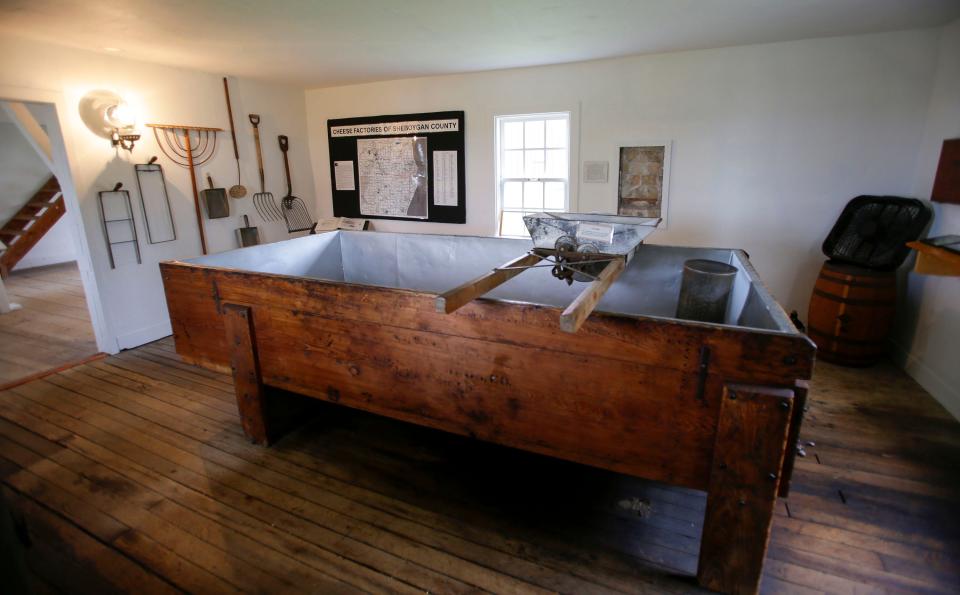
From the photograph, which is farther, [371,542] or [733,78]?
[733,78]

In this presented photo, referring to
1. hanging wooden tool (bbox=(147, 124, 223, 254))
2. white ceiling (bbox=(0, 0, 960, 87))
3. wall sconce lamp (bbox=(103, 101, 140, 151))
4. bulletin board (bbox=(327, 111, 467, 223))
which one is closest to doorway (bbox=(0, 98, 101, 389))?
wall sconce lamp (bbox=(103, 101, 140, 151))

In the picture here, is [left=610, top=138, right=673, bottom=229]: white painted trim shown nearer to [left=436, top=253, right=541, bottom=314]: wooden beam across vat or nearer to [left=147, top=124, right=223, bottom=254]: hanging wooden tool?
[left=436, top=253, right=541, bottom=314]: wooden beam across vat

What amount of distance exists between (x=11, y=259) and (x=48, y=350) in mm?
4033

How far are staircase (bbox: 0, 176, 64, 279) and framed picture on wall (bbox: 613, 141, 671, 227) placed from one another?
24.6 feet

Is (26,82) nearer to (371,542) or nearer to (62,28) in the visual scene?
(62,28)

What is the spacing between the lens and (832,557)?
1691mm

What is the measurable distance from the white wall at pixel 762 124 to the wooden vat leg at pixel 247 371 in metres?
3.11

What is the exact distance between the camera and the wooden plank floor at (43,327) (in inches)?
139

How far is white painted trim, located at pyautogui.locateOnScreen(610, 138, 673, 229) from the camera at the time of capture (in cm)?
392

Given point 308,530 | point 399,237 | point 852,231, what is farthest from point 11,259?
point 852,231

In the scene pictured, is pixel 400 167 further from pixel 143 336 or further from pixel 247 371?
pixel 247 371

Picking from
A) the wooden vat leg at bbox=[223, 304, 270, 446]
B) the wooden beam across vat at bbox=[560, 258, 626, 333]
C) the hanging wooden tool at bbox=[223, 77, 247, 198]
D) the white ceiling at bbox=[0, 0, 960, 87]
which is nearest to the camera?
the wooden beam across vat at bbox=[560, 258, 626, 333]

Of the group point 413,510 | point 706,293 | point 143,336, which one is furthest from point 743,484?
point 143,336

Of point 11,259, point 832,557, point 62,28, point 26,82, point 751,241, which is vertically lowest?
point 832,557
